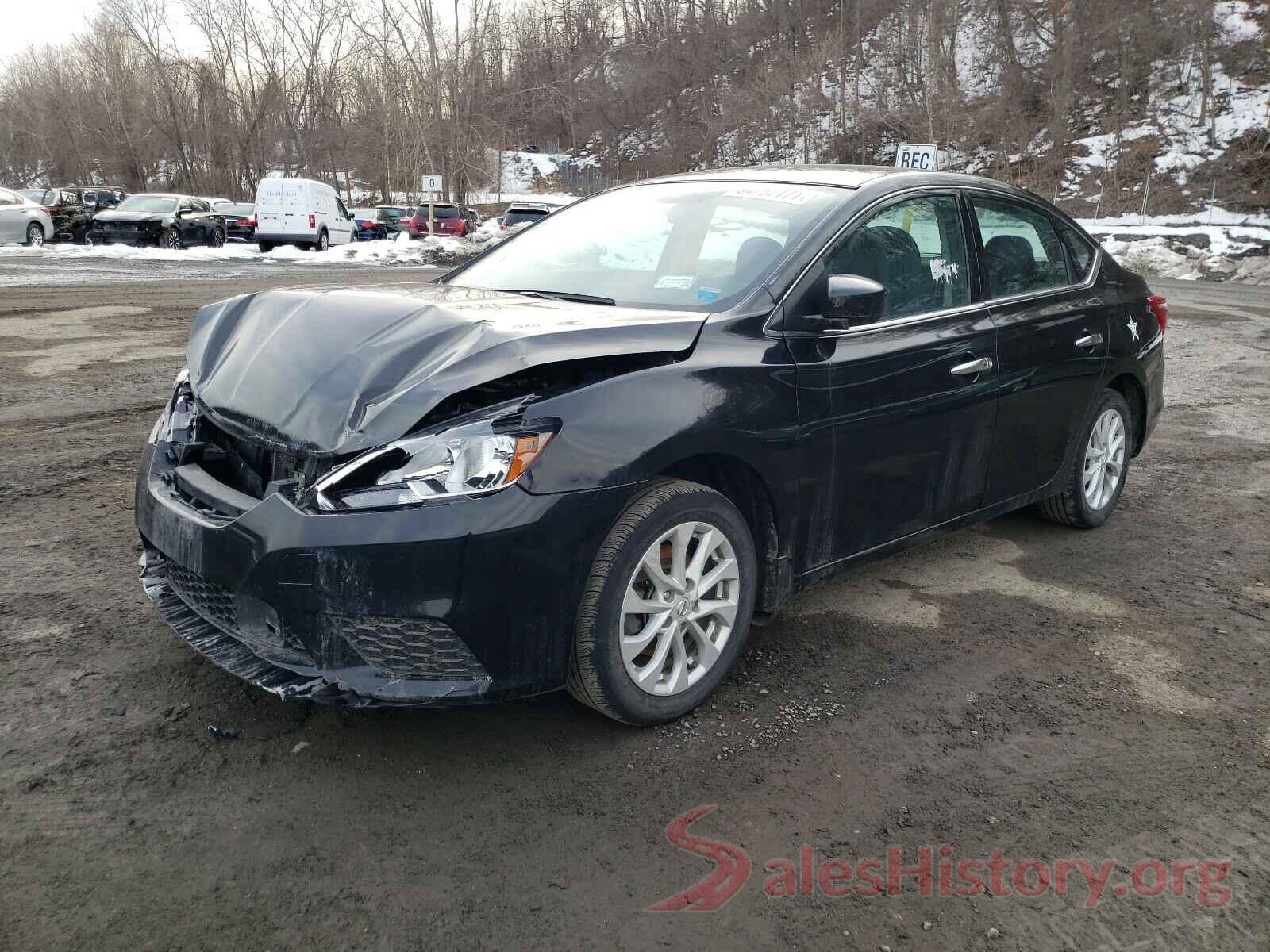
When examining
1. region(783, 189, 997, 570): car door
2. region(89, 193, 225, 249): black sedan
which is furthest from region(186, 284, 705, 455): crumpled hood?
region(89, 193, 225, 249): black sedan

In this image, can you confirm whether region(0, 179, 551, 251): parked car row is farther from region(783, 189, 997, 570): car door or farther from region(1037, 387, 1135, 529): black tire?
region(783, 189, 997, 570): car door

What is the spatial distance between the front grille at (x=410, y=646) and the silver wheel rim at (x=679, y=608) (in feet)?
1.59

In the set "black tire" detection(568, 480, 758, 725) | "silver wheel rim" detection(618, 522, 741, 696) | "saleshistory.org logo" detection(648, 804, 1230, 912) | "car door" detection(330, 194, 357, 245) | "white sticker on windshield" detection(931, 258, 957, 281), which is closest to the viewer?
"saleshistory.org logo" detection(648, 804, 1230, 912)

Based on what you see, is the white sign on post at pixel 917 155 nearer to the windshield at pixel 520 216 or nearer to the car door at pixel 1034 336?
the car door at pixel 1034 336

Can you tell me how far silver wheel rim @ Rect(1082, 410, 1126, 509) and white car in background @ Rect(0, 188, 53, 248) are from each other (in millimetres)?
27210

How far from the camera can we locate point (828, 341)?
134 inches

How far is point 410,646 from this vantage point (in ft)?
8.52

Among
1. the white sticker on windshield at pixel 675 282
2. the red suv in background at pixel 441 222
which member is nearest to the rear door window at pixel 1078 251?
the white sticker on windshield at pixel 675 282

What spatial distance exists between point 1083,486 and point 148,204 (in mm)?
27509

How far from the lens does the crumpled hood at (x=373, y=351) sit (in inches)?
106

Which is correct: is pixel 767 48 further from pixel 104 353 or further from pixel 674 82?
pixel 104 353

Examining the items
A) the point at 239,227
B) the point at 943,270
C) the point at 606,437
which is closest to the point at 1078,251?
the point at 943,270

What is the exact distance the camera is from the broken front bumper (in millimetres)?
2510

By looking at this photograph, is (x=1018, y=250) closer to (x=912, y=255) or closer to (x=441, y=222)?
(x=912, y=255)
